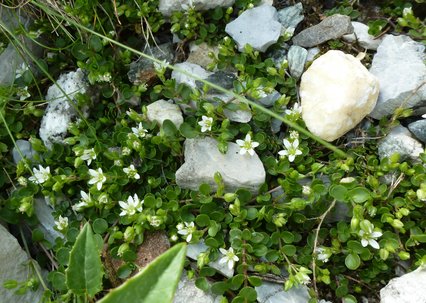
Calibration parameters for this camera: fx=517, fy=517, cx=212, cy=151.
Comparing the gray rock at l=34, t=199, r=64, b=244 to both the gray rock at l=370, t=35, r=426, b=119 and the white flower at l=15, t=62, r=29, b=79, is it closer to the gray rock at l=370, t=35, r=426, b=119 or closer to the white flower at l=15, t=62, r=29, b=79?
the white flower at l=15, t=62, r=29, b=79

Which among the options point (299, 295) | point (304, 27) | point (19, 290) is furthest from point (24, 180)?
point (304, 27)

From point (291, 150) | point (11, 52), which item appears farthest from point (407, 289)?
point (11, 52)

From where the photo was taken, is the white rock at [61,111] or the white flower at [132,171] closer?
the white flower at [132,171]

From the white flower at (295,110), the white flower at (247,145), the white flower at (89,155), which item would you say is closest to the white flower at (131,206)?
the white flower at (89,155)

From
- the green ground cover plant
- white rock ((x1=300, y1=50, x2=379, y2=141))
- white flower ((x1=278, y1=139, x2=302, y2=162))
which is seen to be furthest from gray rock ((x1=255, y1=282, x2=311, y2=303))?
white rock ((x1=300, y1=50, x2=379, y2=141))

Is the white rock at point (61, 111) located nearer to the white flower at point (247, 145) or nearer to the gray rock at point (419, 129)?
the white flower at point (247, 145)

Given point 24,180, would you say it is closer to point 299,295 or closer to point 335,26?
point 299,295
